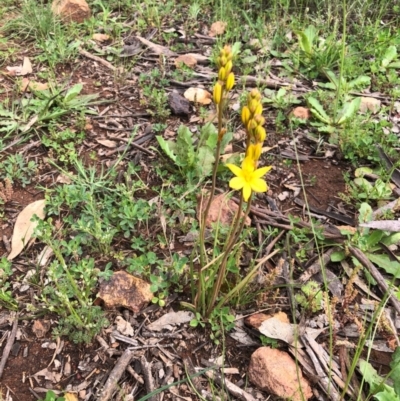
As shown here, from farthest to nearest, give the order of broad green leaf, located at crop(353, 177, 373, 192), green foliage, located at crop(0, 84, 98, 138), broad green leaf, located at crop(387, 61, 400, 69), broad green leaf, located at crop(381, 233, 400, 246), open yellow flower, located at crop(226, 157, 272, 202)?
1. broad green leaf, located at crop(387, 61, 400, 69)
2. green foliage, located at crop(0, 84, 98, 138)
3. broad green leaf, located at crop(353, 177, 373, 192)
4. broad green leaf, located at crop(381, 233, 400, 246)
5. open yellow flower, located at crop(226, 157, 272, 202)

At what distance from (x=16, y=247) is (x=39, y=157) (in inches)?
25.4

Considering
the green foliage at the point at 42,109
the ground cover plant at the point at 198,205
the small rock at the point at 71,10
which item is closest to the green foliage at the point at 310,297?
the ground cover plant at the point at 198,205

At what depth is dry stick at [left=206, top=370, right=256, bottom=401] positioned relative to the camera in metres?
1.71

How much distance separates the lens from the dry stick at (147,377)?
1730 mm

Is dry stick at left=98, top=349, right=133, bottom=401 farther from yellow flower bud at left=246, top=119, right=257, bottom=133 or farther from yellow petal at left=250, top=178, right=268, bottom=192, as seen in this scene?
yellow flower bud at left=246, top=119, right=257, bottom=133

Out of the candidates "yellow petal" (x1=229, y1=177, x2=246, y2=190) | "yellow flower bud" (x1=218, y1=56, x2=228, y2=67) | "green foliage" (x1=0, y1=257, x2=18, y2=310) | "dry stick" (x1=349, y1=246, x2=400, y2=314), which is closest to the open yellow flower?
"yellow petal" (x1=229, y1=177, x2=246, y2=190)

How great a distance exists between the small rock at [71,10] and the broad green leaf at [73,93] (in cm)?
95

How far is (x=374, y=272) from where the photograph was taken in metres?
2.03

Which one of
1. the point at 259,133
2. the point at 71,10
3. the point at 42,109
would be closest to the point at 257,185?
→ the point at 259,133

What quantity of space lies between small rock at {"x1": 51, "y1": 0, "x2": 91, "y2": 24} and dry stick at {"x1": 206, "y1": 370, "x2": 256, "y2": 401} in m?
2.92

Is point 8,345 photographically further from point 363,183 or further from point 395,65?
point 395,65

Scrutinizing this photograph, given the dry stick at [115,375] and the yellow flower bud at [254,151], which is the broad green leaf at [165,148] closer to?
the dry stick at [115,375]

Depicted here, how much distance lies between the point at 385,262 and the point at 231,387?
917 mm

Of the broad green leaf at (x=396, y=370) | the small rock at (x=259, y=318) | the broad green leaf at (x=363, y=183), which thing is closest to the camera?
the broad green leaf at (x=396, y=370)
